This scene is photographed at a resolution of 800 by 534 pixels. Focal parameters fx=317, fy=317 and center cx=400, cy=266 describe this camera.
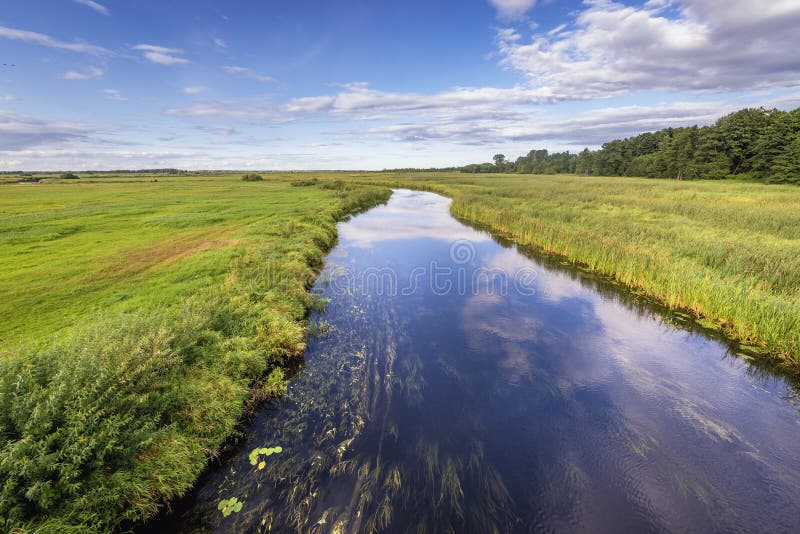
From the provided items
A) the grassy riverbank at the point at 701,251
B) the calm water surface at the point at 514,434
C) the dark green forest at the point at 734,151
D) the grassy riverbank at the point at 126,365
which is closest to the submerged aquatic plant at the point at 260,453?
the calm water surface at the point at 514,434

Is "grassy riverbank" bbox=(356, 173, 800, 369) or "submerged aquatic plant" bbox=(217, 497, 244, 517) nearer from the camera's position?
"submerged aquatic plant" bbox=(217, 497, 244, 517)

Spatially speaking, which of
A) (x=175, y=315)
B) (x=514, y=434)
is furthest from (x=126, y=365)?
(x=514, y=434)

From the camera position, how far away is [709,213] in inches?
931

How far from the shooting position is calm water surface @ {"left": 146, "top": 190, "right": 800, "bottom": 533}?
17.9ft

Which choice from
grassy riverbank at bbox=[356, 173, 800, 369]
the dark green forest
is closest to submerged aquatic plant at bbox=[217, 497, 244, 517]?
grassy riverbank at bbox=[356, 173, 800, 369]

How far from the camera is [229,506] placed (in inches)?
211

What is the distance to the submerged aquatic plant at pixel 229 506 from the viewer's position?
5286 millimetres

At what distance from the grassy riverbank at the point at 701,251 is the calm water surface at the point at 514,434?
4.24ft

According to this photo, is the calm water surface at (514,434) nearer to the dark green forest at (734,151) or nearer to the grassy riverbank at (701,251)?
the grassy riverbank at (701,251)

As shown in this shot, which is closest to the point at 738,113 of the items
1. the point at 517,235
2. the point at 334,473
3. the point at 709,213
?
the point at 709,213

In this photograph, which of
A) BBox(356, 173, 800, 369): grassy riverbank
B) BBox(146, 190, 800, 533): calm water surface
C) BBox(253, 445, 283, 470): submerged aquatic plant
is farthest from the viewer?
BBox(356, 173, 800, 369): grassy riverbank

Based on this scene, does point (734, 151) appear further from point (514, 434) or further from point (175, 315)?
point (175, 315)

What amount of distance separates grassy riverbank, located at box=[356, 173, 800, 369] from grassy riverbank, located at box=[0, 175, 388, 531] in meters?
14.4

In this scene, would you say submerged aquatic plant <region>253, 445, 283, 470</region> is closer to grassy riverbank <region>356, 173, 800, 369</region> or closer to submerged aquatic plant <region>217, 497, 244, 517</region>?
submerged aquatic plant <region>217, 497, 244, 517</region>
